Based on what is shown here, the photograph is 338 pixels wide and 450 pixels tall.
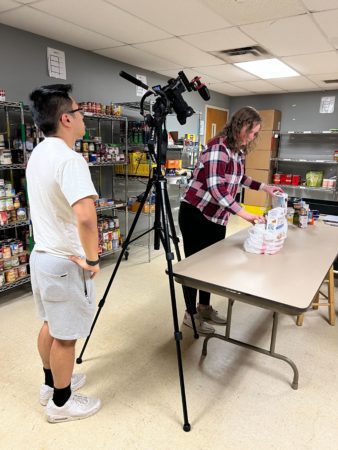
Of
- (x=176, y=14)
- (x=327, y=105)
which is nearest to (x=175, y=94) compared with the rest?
(x=176, y=14)

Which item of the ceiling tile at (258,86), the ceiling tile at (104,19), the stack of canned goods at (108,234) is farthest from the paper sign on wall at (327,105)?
the stack of canned goods at (108,234)

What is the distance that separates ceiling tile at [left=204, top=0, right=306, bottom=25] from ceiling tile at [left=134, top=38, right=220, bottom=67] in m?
0.75

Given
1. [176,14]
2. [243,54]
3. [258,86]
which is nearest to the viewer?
[176,14]

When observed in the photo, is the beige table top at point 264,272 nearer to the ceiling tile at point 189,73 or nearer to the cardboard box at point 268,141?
the ceiling tile at point 189,73

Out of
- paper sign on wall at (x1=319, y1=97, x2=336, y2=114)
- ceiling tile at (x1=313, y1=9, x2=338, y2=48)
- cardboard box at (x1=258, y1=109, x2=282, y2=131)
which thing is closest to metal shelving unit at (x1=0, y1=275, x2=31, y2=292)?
ceiling tile at (x1=313, y1=9, x2=338, y2=48)

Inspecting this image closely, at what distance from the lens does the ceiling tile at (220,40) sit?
2.83 m

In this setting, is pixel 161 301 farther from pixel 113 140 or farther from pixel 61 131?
pixel 113 140

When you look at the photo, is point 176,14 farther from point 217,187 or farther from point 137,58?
point 217,187

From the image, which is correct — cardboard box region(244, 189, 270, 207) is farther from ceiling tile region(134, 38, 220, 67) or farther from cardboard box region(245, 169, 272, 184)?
ceiling tile region(134, 38, 220, 67)

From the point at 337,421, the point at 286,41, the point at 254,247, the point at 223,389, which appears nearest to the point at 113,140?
the point at 286,41

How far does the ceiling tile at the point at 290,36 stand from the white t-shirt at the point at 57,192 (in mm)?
2206

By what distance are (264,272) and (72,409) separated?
114 cm

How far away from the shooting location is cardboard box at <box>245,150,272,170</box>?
6.06 m

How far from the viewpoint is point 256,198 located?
624 cm
